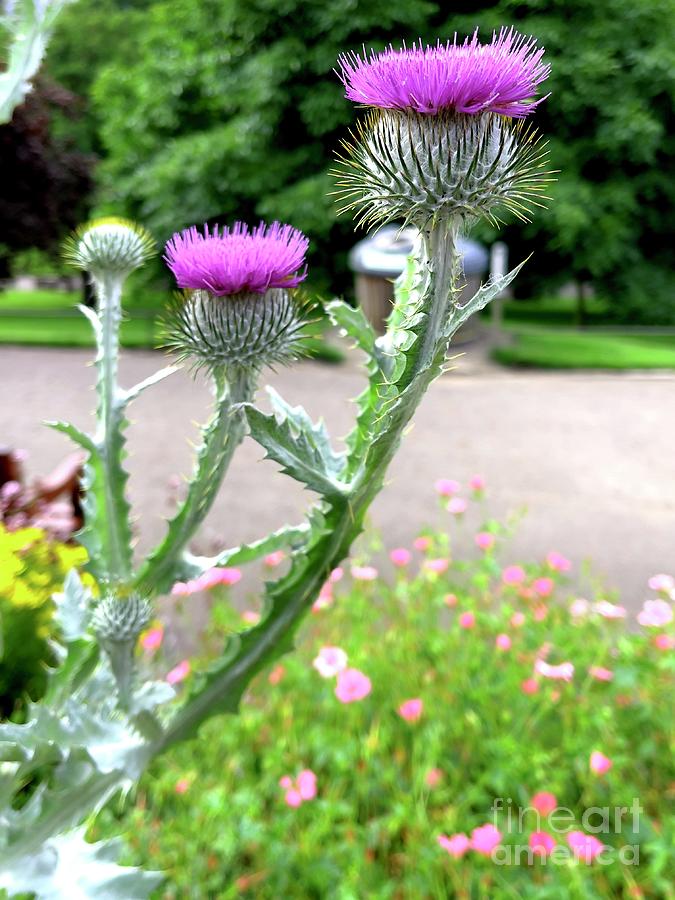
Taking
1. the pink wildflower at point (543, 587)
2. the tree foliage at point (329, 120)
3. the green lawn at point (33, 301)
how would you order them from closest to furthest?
the pink wildflower at point (543, 587) → the tree foliage at point (329, 120) → the green lawn at point (33, 301)

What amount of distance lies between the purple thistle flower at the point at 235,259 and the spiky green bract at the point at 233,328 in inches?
1.6

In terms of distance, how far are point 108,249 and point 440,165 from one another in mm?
813

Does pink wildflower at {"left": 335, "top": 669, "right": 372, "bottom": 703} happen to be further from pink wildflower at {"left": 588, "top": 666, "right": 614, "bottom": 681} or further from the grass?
the grass

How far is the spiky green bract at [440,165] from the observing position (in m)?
1.01

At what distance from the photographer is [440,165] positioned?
1008 millimetres

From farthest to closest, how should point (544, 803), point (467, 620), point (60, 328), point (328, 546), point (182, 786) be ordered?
point (60, 328) < point (467, 620) < point (182, 786) < point (544, 803) < point (328, 546)

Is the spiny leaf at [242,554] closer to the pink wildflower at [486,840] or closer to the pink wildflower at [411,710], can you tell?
the pink wildflower at [486,840]

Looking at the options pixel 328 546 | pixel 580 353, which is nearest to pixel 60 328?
pixel 580 353

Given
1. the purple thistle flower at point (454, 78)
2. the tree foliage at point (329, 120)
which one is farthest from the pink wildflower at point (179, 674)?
the tree foliage at point (329, 120)

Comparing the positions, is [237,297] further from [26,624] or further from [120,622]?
[26,624]

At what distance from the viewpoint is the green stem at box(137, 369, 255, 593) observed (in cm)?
135

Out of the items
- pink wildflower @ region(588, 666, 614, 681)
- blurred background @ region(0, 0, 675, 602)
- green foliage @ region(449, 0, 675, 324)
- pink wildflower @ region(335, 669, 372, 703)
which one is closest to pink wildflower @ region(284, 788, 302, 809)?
pink wildflower @ region(335, 669, 372, 703)

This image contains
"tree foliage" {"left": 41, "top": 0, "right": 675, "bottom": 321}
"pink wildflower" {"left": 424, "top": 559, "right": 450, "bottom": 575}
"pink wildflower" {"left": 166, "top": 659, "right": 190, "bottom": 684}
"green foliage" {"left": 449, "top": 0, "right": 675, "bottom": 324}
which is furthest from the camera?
"green foliage" {"left": 449, "top": 0, "right": 675, "bottom": 324}

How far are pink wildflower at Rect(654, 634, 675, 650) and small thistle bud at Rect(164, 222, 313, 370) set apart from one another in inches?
72.7
